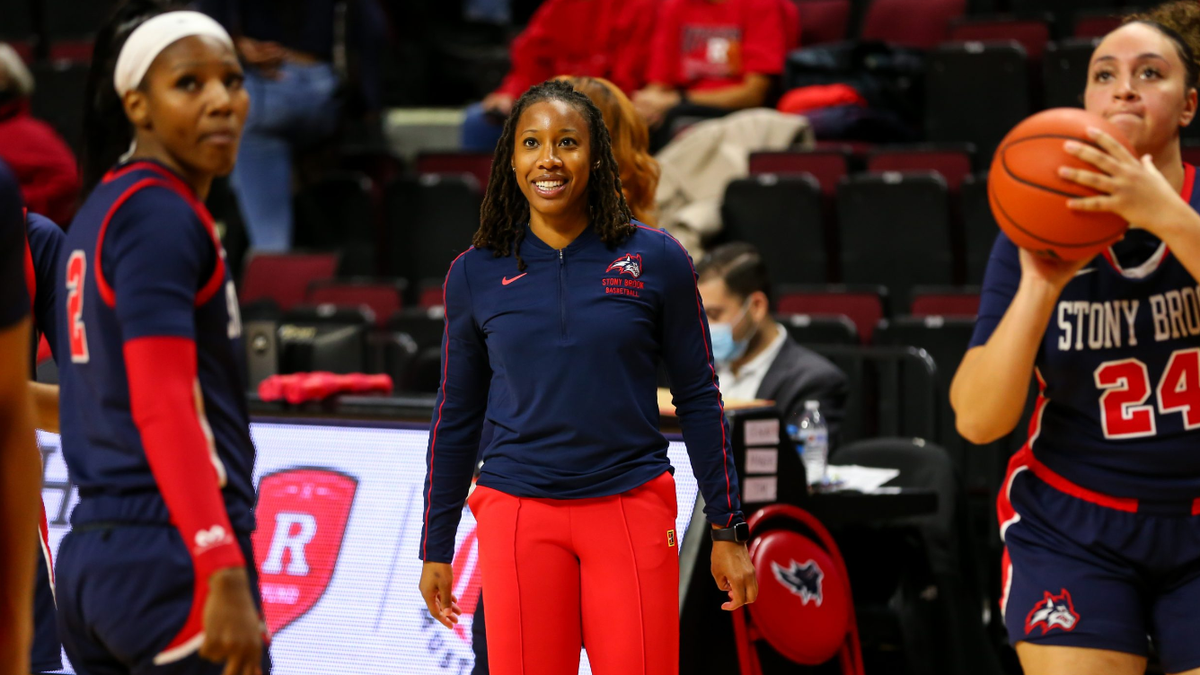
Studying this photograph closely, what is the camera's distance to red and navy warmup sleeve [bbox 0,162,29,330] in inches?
71.1

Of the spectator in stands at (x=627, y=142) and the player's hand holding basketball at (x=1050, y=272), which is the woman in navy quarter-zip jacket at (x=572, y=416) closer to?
the spectator in stands at (x=627, y=142)

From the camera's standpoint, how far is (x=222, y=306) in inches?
87.4

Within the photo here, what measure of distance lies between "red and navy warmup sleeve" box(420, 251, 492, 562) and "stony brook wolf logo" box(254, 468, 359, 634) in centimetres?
119

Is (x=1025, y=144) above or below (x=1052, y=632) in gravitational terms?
above

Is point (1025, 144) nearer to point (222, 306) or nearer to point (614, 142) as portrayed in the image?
point (614, 142)

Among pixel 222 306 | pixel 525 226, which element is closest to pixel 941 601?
pixel 525 226

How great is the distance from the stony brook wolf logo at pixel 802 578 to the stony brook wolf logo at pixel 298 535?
1.33 meters

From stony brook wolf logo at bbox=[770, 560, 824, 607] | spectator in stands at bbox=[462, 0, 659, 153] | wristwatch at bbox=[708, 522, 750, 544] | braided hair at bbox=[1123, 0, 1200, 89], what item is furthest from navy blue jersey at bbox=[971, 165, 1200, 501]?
spectator in stands at bbox=[462, 0, 659, 153]

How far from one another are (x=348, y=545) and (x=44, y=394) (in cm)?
141

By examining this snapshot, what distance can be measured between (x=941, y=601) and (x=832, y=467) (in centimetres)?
59

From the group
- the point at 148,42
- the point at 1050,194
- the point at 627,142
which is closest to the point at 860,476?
the point at 627,142

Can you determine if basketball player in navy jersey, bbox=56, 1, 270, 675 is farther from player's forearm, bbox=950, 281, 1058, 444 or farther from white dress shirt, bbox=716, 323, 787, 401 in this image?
white dress shirt, bbox=716, 323, 787, 401

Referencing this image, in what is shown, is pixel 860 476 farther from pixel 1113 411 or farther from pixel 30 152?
pixel 30 152

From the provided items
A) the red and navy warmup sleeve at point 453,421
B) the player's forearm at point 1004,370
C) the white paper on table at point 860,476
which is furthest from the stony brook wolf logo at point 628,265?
the white paper on table at point 860,476
